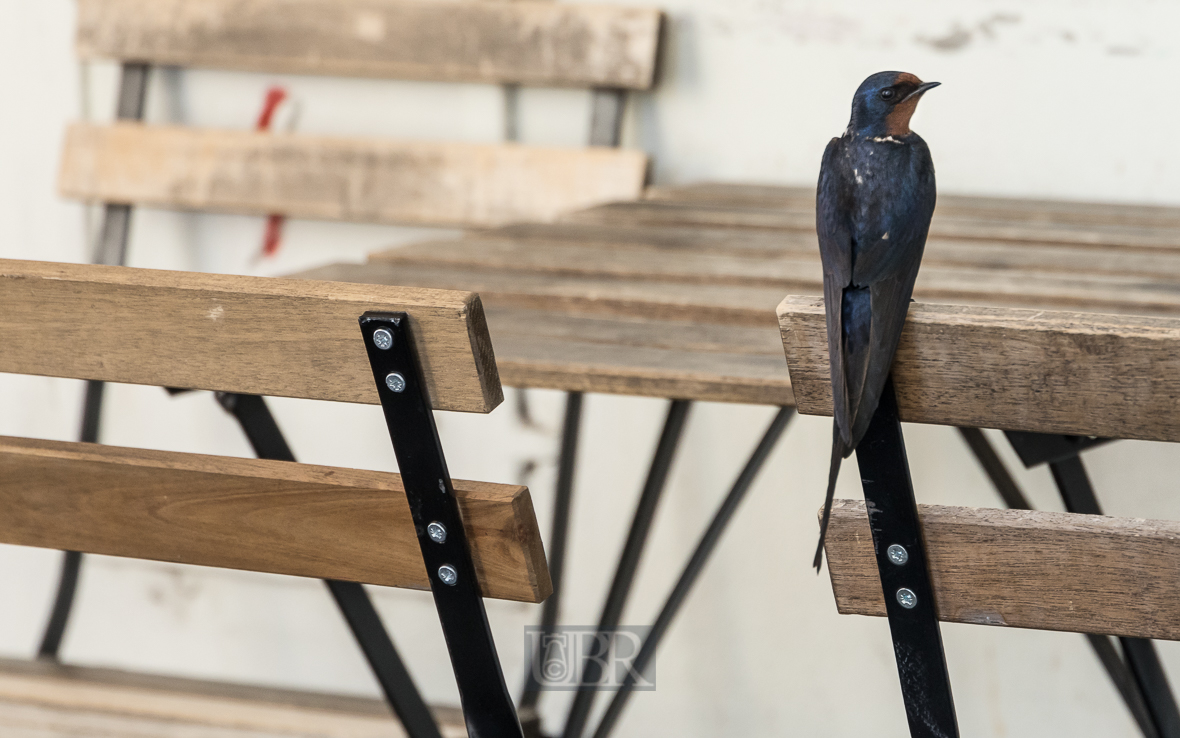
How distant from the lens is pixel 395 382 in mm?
669

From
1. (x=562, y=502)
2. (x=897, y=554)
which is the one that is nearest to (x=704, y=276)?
(x=897, y=554)

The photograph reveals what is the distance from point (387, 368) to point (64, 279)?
0.68 feet

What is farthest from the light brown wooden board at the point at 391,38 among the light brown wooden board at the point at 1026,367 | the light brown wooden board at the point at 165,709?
the light brown wooden board at the point at 1026,367

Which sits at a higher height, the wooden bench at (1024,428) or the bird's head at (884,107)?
the bird's head at (884,107)

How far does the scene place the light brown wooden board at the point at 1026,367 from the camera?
0.56m

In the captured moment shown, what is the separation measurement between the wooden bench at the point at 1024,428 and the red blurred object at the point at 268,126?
1657 mm

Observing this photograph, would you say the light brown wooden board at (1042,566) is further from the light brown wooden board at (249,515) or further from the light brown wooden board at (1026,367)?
the light brown wooden board at (249,515)

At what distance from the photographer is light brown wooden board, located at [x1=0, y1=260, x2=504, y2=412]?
2.15 feet

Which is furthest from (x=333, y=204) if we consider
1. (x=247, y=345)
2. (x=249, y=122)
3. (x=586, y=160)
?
(x=247, y=345)

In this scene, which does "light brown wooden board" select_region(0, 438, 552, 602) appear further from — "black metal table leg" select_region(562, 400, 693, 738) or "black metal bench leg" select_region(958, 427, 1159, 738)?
"black metal bench leg" select_region(958, 427, 1159, 738)

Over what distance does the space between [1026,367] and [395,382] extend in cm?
34

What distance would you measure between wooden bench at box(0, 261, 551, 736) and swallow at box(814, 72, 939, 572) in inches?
7.8

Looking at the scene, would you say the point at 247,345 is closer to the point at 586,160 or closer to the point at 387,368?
the point at 387,368


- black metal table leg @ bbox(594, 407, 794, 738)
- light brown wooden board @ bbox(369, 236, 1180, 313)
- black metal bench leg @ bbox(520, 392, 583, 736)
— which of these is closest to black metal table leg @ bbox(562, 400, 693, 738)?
black metal table leg @ bbox(594, 407, 794, 738)
